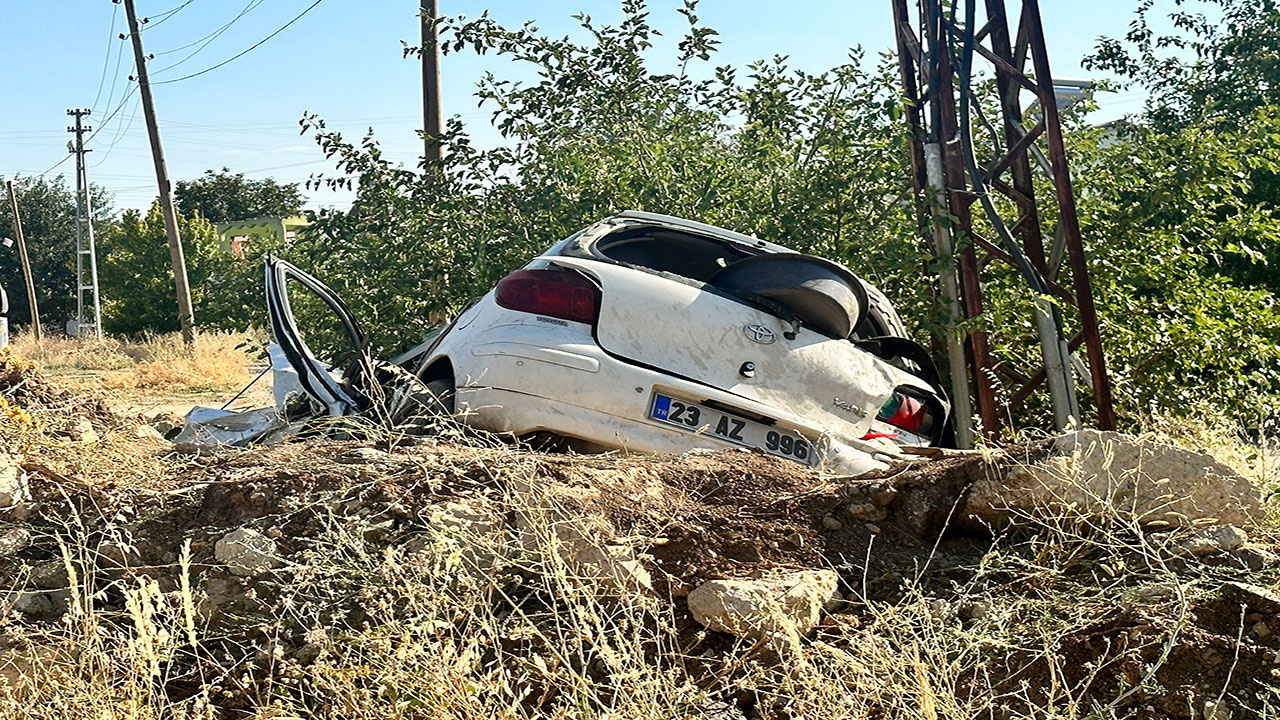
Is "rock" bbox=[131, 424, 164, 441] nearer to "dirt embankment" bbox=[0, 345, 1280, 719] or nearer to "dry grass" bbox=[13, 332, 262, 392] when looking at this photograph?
"dirt embankment" bbox=[0, 345, 1280, 719]

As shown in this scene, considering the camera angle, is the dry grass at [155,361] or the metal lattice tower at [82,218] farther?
the metal lattice tower at [82,218]

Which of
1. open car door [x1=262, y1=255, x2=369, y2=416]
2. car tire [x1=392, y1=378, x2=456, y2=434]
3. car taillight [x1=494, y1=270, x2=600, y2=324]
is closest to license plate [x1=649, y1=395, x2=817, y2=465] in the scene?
car taillight [x1=494, y1=270, x2=600, y2=324]

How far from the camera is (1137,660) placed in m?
3.00

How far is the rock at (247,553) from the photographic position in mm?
3455

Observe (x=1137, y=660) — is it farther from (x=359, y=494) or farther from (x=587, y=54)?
(x=587, y=54)

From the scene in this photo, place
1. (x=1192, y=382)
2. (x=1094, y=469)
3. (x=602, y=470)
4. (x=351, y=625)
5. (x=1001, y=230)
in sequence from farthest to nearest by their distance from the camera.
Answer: (x=1192, y=382) → (x=1001, y=230) → (x=602, y=470) → (x=1094, y=469) → (x=351, y=625)

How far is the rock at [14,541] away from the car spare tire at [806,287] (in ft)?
9.61

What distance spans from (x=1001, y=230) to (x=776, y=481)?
356cm

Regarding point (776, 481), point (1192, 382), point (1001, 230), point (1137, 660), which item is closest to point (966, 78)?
point (1001, 230)

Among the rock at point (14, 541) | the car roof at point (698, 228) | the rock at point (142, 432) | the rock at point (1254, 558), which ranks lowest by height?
the rock at point (1254, 558)

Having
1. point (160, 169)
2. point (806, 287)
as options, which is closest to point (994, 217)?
point (806, 287)

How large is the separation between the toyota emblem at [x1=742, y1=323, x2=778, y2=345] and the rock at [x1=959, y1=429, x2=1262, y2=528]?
5.39 feet

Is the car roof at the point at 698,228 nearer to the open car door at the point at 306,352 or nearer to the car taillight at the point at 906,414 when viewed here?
the car taillight at the point at 906,414

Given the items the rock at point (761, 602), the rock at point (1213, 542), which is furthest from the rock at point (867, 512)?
the rock at point (1213, 542)
